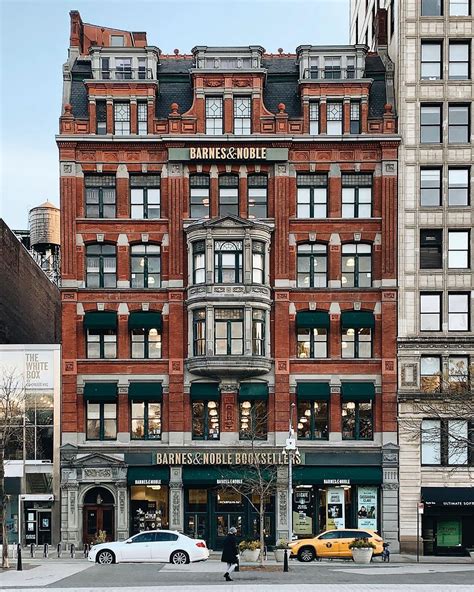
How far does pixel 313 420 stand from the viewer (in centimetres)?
5738

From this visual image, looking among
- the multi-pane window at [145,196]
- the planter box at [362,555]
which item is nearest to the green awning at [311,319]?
the multi-pane window at [145,196]

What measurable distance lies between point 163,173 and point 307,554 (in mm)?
22858

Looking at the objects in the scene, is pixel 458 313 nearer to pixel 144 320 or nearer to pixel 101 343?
pixel 144 320

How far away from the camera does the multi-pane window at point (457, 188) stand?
58438mm

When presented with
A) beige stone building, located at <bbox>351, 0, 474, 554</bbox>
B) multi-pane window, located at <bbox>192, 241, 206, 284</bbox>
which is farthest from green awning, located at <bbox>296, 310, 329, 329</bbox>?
multi-pane window, located at <bbox>192, 241, 206, 284</bbox>

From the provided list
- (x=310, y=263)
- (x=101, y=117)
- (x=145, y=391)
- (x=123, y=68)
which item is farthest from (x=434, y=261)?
(x=123, y=68)

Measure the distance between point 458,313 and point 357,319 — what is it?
5.69m

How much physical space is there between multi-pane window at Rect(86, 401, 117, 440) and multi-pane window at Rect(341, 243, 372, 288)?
14.8 meters

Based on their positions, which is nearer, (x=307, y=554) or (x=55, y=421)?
(x=307, y=554)

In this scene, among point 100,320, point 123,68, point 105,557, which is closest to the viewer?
point 105,557

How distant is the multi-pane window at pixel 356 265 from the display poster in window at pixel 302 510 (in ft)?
38.8

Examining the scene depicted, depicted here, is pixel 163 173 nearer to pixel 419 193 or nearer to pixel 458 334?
pixel 419 193

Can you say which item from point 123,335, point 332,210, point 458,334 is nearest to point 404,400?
point 458,334

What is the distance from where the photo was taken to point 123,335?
189 feet
